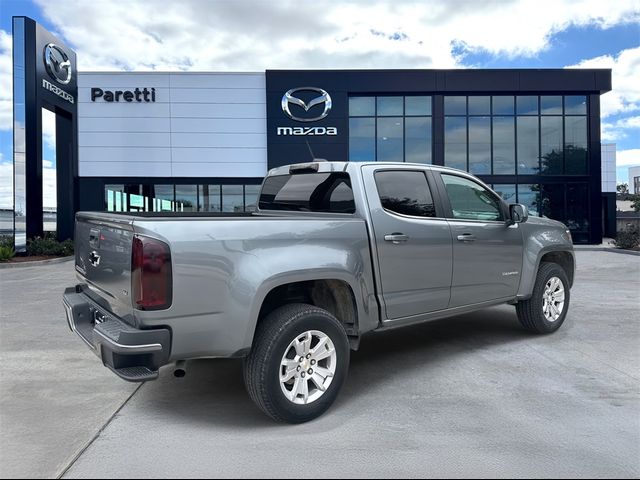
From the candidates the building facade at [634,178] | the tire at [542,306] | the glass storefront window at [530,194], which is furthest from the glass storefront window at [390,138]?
the building facade at [634,178]

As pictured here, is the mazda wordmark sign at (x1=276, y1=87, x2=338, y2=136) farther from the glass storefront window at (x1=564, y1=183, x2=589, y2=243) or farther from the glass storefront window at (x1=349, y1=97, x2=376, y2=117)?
the glass storefront window at (x1=564, y1=183, x2=589, y2=243)

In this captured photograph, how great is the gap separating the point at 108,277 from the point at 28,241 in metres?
14.9

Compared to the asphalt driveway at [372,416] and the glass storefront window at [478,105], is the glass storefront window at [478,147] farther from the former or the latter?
the asphalt driveway at [372,416]

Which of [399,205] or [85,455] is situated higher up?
[399,205]

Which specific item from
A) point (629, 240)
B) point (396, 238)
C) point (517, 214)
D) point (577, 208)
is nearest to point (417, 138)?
point (577, 208)

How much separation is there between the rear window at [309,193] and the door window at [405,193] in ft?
1.02

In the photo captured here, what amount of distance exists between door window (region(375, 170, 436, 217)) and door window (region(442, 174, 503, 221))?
327 millimetres

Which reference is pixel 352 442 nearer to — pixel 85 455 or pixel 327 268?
pixel 327 268

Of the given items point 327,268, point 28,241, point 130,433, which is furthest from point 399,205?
point 28,241

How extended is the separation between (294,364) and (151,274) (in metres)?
1.18

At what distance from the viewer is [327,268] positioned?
3658 millimetres

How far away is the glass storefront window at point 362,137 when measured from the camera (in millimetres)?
22328

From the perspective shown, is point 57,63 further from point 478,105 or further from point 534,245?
point 534,245

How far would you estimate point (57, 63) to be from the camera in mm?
17203
